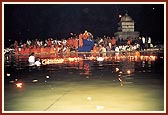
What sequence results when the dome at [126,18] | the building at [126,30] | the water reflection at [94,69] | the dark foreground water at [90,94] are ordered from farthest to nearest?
the building at [126,30], the dome at [126,18], the water reflection at [94,69], the dark foreground water at [90,94]

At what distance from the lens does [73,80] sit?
1441 centimetres

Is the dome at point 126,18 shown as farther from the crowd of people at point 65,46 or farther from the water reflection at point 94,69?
the water reflection at point 94,69

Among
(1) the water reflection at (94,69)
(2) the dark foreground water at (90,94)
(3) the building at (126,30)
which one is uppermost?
(3) the building at (126,30)

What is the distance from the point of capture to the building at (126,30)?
81400mm

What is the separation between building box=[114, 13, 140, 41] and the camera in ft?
267

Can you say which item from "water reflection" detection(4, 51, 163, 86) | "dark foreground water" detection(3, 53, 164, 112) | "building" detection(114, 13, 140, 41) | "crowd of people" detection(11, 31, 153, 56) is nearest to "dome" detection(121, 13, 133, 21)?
"building" detection(114, 13, 140, 41)

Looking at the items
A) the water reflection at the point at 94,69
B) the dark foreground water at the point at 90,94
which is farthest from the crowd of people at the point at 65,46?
the dark foreground water at the point at 90,94

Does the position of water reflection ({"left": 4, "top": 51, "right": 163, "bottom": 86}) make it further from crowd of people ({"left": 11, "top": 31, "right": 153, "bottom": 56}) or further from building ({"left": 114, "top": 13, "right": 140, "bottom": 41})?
building ({"left": 114, "top": 13, "right": 140, "bottom": 41})

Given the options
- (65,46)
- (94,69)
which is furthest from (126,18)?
(94,69)

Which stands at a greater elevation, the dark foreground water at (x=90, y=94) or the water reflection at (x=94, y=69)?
the water reflection at (x=94, y=69)

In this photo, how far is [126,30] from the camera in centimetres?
8288

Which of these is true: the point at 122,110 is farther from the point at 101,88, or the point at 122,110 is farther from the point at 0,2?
the point at 0,2

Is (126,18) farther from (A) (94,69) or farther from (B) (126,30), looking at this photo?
(A) (94,69)

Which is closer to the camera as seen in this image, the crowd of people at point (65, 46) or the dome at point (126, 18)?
the crowd of people at point (65, 46)
